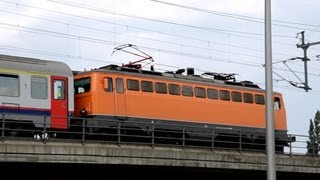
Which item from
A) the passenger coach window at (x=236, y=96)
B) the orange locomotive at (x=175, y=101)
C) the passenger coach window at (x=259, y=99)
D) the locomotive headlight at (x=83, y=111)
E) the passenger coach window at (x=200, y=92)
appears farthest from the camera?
the passenger coach window at (x=259, y=99)

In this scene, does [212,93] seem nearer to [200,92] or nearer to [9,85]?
[200,92]

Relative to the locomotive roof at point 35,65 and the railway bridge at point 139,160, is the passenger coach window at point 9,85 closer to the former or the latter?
the locomotive roof at point 35,65

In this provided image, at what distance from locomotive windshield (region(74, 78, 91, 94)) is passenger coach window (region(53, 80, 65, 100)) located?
1.93 m

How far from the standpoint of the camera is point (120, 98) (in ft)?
87.7

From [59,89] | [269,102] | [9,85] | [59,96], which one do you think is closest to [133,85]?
[59,89]

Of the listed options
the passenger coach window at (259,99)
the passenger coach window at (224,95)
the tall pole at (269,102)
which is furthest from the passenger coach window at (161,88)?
the tall pole at (269,102)

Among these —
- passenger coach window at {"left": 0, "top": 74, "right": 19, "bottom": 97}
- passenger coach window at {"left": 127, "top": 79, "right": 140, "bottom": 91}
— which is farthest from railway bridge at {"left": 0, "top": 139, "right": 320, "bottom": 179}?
passenger coach window at {"left": 127, "top": 79, "right": 140, "bottom": 91}

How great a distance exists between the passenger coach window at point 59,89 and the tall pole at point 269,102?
9611mm

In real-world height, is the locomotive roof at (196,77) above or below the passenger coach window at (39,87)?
above

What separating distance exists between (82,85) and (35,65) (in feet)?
10.1

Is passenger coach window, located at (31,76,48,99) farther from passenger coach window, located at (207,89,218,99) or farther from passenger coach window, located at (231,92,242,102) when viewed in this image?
passenger coach window, located at (231,92,242,102)

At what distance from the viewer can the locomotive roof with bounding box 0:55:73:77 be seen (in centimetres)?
2314

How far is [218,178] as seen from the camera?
25375 mm

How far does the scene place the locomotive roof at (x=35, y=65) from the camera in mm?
23141
